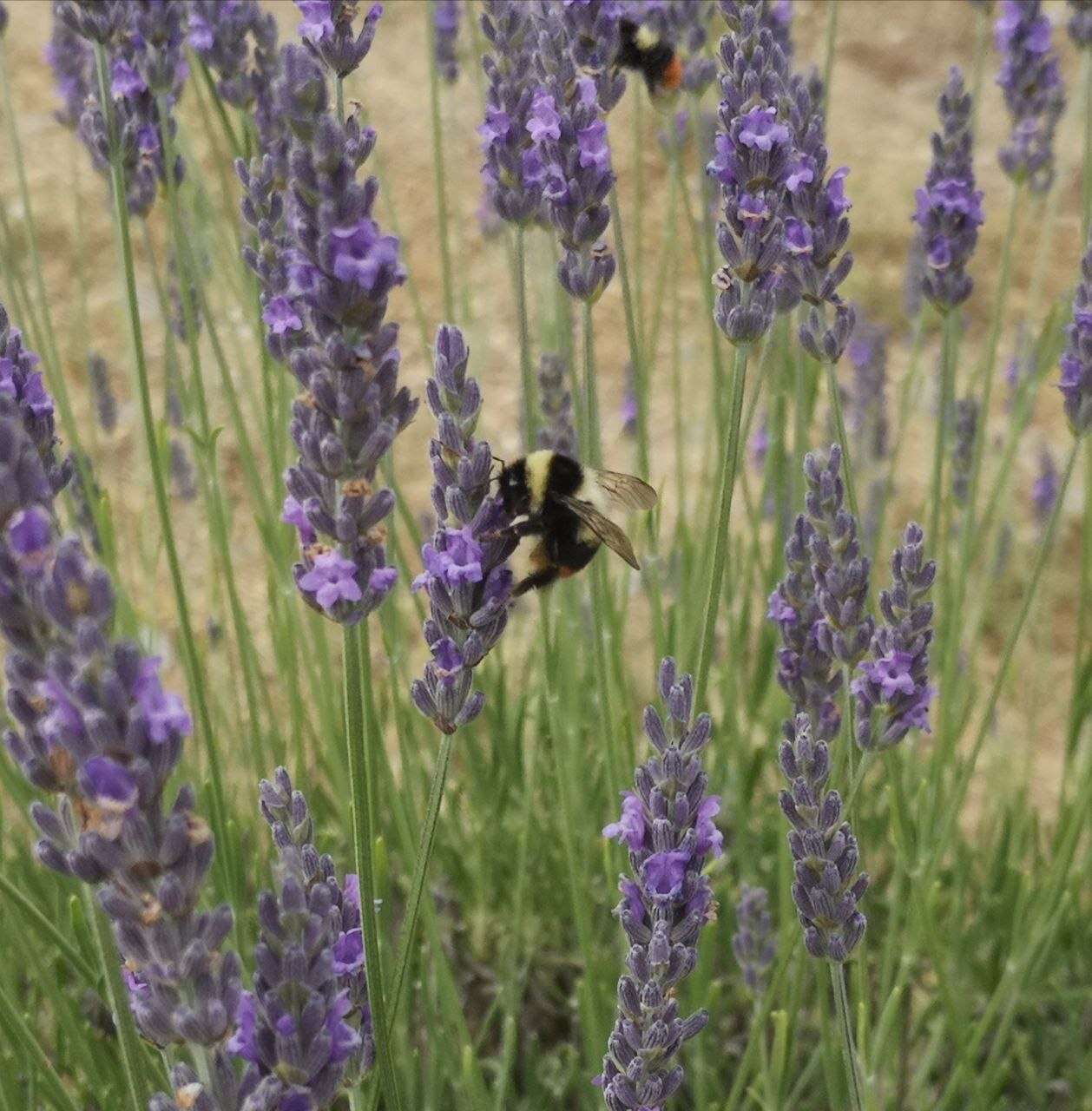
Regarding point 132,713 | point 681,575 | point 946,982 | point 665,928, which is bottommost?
point 946,982

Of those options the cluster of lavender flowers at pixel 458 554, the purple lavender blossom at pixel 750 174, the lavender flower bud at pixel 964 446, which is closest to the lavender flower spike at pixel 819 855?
the cluster of lavender flowers at pixel 458 554

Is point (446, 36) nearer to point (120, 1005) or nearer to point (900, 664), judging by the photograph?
point (900, 664)

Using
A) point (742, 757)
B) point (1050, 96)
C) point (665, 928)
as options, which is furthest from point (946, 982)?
point (1050, 96)

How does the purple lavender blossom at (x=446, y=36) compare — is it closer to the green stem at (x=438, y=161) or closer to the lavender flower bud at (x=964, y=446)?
the green stem at (x=438, y=161)

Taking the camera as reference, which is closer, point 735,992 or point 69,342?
point 735,992

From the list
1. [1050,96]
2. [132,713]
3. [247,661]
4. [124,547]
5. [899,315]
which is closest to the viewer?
[132,713]

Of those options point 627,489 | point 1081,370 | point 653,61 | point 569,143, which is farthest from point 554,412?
point 1081,370

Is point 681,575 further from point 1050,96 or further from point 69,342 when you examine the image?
point 69,342
